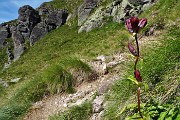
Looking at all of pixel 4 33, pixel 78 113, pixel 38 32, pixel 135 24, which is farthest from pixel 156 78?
pixel 4 33

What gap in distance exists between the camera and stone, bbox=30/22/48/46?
5988 centimetres

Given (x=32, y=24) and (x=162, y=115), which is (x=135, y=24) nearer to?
(x=162, y=115)

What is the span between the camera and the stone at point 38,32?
5988cm

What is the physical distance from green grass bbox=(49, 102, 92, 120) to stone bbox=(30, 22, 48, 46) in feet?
173

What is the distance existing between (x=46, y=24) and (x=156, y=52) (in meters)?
56.2

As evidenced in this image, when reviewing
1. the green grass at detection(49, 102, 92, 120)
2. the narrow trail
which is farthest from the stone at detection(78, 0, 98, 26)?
the green grass at detection(49, 102, 92, 120)

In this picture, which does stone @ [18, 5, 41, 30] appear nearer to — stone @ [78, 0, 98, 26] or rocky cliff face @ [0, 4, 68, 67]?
rocky cliff face @ [0, 4, 68, 67]

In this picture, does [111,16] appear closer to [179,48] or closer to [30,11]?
[179,48]

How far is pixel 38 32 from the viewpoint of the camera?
6128 cm

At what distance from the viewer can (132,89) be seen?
6.20 metres

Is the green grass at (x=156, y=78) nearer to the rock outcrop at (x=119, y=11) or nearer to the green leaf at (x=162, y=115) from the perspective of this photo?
the green leaf at (x=162, y=115)

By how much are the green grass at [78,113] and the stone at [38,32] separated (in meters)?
52.6

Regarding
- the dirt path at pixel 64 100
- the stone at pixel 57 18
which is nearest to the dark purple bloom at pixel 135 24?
the dirt path at pixel 64 100

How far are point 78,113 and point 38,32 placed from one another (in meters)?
55.0
